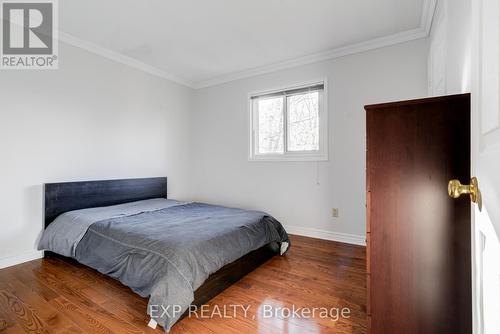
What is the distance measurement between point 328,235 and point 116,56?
3.65 m

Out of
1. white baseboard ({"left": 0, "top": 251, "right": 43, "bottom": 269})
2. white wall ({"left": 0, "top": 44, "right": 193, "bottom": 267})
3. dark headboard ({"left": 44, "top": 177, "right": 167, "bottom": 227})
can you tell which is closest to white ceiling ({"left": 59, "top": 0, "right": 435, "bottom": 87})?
white wall ({"left": 0, "top": 44, "right": 193, "bottom": 267})

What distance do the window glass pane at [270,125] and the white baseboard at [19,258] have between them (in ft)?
9.73

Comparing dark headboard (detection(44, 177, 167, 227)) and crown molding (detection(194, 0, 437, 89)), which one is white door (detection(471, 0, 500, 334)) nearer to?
crown molding (detection(194, 0, 437, 89))

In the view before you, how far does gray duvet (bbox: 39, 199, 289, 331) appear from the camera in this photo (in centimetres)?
159

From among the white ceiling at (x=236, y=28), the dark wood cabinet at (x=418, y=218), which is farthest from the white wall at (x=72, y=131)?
the dark wood cabinet at (x=418, y=218)

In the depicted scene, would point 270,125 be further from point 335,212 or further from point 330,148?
point 335,212

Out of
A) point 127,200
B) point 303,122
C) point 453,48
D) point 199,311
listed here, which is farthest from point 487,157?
point 127,200

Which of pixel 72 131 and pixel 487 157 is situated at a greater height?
pixel 72 131

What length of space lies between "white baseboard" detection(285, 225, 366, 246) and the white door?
239 cm

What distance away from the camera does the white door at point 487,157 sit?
0.53 metres

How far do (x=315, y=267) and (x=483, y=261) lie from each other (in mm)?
1930

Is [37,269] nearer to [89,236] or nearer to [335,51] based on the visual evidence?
[89,236]

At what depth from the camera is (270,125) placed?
149 inches

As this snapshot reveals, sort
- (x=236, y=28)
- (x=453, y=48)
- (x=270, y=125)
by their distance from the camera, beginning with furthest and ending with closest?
1. (x=270, y=125)
2. (x=236, y=28)
3. (x=453, y=48)
